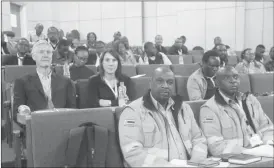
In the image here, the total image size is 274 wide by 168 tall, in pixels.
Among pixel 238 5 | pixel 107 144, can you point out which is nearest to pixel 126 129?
pixel 107 144

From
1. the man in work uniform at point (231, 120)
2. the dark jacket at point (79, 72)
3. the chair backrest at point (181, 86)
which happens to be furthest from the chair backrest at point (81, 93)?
the man in work uniform at point (231, 120)

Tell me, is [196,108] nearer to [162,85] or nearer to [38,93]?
[162,85]

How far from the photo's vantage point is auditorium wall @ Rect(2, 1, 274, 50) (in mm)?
10820

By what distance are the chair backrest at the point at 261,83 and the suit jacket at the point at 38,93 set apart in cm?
280

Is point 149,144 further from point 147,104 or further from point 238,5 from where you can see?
point 238,5

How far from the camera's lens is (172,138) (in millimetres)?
2805

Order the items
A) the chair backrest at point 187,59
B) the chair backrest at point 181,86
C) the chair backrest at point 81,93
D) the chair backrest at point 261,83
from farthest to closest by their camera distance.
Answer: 1. the chair backrest at point 187,59
2. the chair backrest at point 261,83
3. the chair backrest at point 181,86
4. the chair backrest at point 81,93

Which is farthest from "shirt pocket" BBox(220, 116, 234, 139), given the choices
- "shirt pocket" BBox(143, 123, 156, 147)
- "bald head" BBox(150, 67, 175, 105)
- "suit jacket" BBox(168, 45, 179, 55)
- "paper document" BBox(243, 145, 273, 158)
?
"suit jacket" BBox(168, 45, 179, 55)

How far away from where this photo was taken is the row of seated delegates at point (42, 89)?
366 centimetres

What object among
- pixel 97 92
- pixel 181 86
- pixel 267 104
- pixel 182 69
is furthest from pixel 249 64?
pixel 97 92

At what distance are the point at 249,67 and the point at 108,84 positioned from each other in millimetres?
3846

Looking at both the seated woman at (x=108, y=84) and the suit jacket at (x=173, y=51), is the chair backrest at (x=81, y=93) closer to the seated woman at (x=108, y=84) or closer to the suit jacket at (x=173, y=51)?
the seated woman at (x=108, y=84)

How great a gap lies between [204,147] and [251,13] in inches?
353

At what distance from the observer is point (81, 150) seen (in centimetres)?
255
